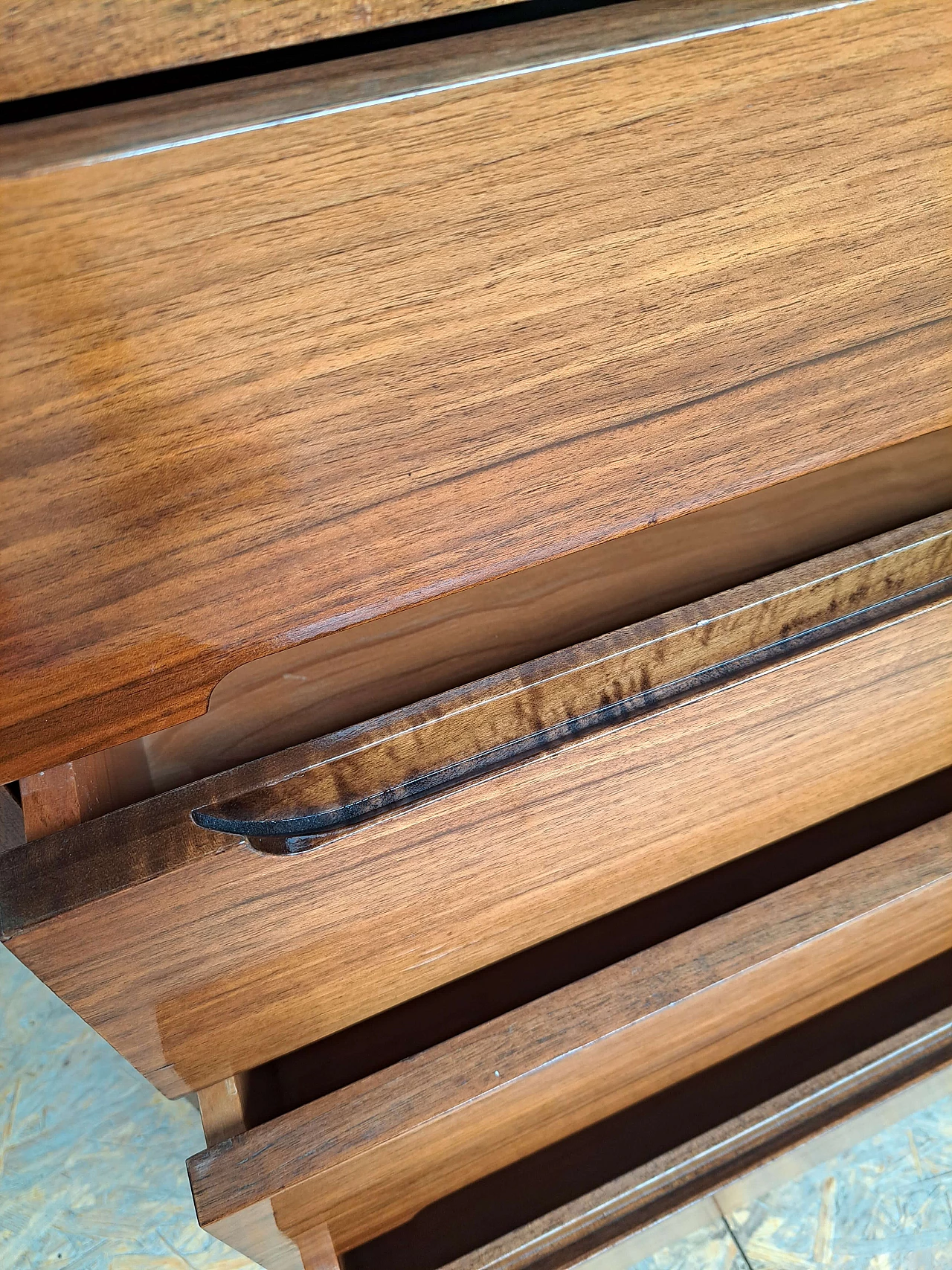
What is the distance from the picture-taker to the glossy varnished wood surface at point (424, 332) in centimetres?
23

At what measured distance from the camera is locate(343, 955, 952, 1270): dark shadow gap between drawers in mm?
535

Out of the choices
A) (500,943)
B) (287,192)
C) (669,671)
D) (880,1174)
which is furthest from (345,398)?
(880,1174)

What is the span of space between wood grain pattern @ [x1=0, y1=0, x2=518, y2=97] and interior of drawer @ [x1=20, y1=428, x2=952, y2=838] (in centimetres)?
21

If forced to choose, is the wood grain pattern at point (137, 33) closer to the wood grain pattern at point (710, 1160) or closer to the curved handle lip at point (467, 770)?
the curved handle lip at point (467, 770)

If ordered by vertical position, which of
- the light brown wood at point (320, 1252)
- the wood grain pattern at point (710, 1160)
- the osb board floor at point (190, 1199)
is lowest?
the osb board floor at point (190, 1199)

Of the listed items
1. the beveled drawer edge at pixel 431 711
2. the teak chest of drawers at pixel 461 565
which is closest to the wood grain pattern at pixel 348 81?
the teak chest of drawers at pixel 461 565

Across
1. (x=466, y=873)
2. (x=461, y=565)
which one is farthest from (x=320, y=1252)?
(x=461, y=565)

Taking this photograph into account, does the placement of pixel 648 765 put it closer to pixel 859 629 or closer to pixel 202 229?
→ pixel 859 629

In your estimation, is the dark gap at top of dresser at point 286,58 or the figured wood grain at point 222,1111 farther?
the figured wood grain at point 222,1111

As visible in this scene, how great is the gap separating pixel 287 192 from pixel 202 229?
22mm

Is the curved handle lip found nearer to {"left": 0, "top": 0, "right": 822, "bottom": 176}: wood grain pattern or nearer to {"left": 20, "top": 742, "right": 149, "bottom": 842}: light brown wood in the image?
{"left": 20, "top": 742, "right": 149, "bottom": 842}: light brown wood

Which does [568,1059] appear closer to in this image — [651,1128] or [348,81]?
[651,1128]

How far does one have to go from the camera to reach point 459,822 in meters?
0.36

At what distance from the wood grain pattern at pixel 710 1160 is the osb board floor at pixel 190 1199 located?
0.09 feet
